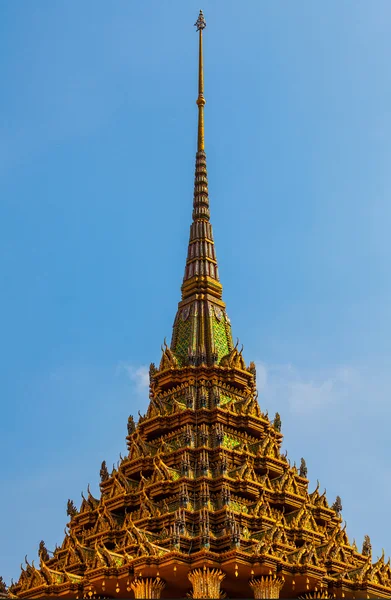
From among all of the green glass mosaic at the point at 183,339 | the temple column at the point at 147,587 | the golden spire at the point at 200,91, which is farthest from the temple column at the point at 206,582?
the golden spire at the point at 200,91

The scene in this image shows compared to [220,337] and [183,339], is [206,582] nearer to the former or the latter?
[183,339]

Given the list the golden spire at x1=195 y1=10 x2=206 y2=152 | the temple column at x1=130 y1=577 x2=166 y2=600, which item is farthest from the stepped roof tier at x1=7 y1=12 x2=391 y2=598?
the golden spire at x1=195 y1=10 x2=206 y2=152

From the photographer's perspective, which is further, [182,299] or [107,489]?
[182,299]

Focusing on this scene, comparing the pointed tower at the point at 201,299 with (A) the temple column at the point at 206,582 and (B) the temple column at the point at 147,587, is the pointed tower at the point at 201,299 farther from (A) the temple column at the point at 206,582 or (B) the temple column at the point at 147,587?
(B) the temple column at the point at 147,587

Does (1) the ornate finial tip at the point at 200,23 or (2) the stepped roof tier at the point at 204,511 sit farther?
(1) the ornate finial tip at the point at 200,23

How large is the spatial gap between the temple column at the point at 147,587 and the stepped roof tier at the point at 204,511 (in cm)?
4

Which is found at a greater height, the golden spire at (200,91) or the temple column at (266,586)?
the golden spire at (200,91)

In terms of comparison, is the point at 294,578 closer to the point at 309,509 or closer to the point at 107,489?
the point at 309,509

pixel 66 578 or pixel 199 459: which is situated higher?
pixel 199 459

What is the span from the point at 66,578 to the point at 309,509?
41.6 feet

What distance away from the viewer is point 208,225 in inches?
2393

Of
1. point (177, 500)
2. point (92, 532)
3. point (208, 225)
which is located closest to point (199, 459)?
→ point (177, 500)

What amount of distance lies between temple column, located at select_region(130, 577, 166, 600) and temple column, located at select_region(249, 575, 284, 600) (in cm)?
391

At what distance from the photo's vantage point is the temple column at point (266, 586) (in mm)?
42844
